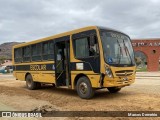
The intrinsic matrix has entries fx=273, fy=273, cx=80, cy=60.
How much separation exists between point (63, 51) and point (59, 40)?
0.61m

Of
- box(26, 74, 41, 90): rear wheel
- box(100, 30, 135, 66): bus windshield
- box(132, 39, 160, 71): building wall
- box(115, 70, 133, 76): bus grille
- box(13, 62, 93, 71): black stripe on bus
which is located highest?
box(132, 39, 160, 71): building wall

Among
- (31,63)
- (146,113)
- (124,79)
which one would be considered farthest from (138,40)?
(146,113)

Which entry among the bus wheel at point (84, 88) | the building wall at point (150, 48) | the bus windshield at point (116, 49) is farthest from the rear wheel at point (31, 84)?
the building wall at point (150, 48)

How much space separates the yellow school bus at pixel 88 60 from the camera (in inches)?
446

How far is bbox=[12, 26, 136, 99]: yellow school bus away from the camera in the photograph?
11.3m

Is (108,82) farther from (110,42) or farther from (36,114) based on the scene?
(36,114)

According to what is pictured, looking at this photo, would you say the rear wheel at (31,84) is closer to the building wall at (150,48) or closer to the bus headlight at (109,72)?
the bus headlight at (109,72)

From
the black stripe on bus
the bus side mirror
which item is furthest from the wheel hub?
the bus side mirror

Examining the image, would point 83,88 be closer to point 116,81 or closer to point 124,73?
point 116,81

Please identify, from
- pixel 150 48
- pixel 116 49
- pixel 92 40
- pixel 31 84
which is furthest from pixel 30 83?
pixel 150 48

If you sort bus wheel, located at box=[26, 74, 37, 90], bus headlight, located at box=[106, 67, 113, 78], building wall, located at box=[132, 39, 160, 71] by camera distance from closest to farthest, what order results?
bus headlight, located at box=[106, 67, 113, 78]
bus wheel, located at box=[26, 74, 37, 90]
building wall, located at box=[132, 39, 160, 71]

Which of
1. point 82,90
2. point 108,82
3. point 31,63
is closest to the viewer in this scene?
point 108,82

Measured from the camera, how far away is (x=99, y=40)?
11.3 metres

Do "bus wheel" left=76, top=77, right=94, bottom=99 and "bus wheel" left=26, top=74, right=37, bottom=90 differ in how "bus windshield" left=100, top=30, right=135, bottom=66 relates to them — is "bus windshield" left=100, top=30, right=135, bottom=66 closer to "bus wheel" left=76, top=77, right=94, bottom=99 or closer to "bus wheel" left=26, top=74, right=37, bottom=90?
"bus wheel" left=76, top=77, right=94, bottom=99
